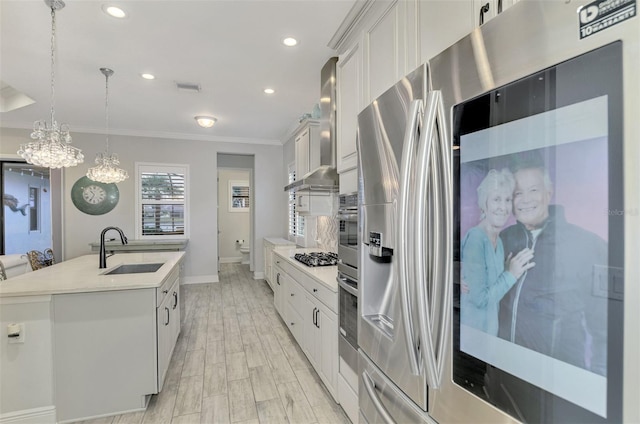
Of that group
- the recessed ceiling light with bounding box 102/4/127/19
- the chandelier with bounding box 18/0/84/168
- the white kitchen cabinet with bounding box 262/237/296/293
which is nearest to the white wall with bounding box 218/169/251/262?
the white kitchen cabinet with bounding box 262/237/296/293

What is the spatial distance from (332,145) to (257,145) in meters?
4.12

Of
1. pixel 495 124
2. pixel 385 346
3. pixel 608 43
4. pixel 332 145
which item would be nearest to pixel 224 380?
pixel 385 346

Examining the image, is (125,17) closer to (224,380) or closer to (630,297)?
(224,380)

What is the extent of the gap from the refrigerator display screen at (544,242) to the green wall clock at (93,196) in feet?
20.7

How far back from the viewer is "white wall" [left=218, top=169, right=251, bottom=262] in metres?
8.43

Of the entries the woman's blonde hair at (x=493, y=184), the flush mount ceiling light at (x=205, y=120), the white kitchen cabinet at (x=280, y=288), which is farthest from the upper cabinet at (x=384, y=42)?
the flush mount ceiling light at (x=205, y=120)

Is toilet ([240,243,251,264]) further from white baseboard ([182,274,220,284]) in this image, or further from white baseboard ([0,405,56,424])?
white baseboard ([0,405,56,424])

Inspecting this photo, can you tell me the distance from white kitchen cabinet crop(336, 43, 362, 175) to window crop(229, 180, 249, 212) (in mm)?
6628

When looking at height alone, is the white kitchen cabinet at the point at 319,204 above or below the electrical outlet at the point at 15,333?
above

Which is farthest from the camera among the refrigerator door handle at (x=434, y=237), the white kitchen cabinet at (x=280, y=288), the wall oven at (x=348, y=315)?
the white kitchen cabinet at (x=280, y=288)

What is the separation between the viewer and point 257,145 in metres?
6.42

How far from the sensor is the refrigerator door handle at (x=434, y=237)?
86 cm

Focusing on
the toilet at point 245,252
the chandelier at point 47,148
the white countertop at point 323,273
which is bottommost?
the toilet at point 245,252

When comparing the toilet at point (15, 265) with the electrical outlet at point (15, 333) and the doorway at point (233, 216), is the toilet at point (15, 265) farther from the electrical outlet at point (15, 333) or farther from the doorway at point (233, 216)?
the doorway at point (233, 216)
